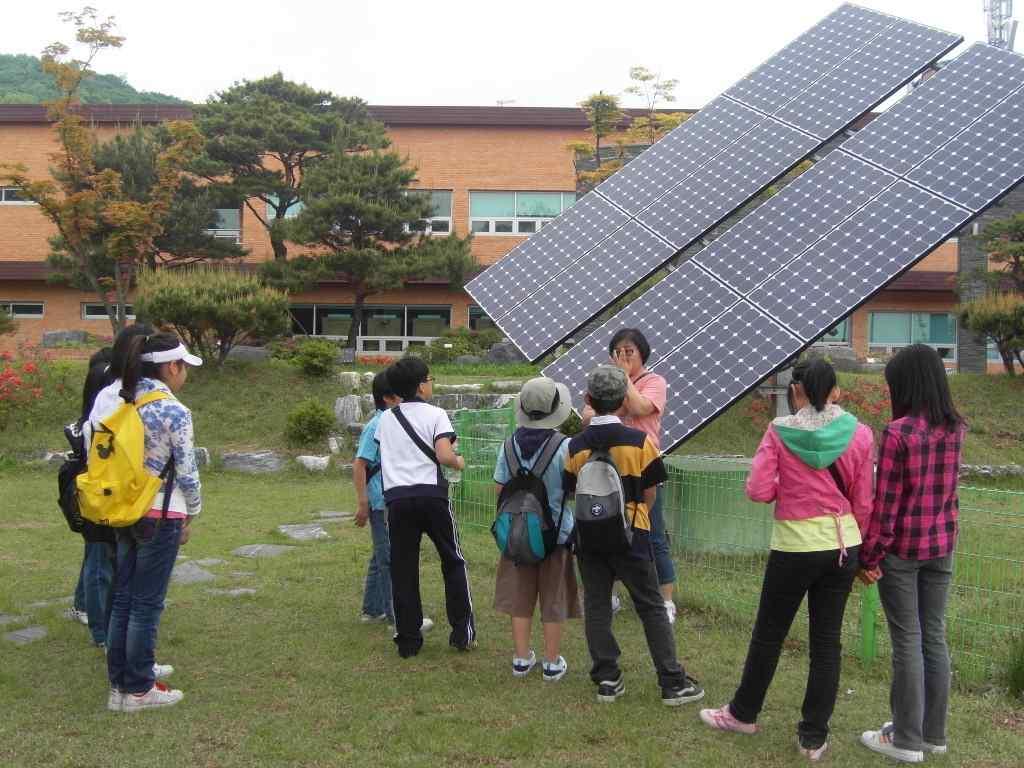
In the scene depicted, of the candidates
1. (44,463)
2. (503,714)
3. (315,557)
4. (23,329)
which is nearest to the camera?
(503,714)

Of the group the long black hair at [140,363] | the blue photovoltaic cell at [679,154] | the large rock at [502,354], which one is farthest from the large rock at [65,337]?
the long black hair at [140,363]

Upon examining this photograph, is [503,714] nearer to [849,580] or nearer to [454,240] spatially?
[849,580]

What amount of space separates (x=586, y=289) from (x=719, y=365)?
194cm

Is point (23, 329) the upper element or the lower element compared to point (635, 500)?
upper

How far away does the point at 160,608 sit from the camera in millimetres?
4914

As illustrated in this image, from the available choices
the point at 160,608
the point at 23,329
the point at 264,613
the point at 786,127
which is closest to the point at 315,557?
the point at 264,613

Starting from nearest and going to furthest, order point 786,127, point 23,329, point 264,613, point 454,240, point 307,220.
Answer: point 264,613
point 786,127
point 307,220
point 454,240
point 23,329

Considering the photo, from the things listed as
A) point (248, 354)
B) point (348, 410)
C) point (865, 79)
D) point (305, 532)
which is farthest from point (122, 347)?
point (248, 354)

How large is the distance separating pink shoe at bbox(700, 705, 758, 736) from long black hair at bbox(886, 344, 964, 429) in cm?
155

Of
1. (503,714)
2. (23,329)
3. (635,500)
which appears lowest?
(503,714)

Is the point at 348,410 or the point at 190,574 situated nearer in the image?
the point at 190,574

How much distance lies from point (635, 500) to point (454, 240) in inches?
778

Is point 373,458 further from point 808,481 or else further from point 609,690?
point 808,481

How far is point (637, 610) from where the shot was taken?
4930 mm
